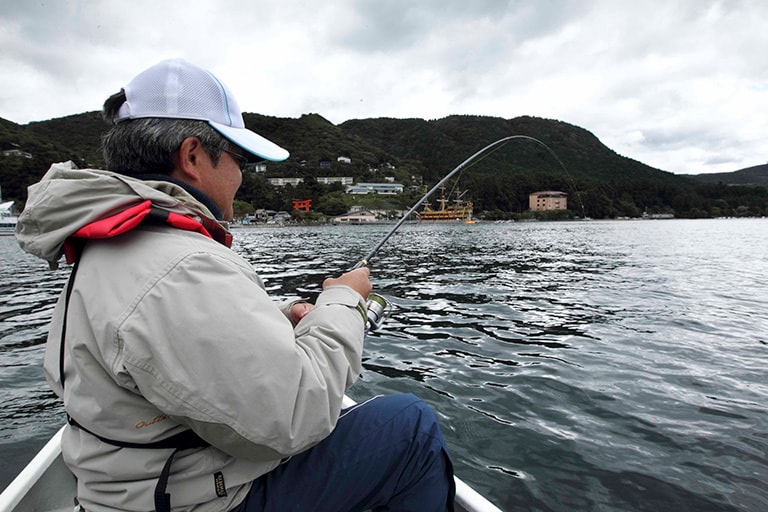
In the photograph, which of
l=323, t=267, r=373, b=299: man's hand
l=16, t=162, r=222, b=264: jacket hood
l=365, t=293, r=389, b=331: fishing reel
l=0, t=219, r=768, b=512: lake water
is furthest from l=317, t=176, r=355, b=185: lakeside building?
l=16, t=162, r=222, b=264: jacket hood

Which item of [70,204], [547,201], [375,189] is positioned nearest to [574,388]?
[70,204]

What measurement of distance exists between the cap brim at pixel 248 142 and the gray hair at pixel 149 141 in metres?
0.05

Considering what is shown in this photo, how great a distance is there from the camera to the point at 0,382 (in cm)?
480

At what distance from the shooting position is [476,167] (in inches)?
2459

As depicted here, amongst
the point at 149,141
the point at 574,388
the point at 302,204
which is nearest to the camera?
the point at 149,141

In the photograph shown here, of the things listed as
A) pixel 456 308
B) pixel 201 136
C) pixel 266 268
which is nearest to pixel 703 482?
pixel 201 136

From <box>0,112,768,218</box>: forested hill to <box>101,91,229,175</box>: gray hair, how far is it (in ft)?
153

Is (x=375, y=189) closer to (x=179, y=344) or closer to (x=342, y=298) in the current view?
(x=342, y=298)

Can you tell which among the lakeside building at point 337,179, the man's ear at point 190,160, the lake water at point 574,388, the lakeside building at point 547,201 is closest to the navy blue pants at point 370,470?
the lake water at point 574,388

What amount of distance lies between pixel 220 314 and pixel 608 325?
7.13m

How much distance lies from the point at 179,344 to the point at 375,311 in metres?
1.06

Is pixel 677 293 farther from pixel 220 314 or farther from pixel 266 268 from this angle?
pixel 266 268

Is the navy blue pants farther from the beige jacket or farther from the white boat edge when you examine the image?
the white boat edge

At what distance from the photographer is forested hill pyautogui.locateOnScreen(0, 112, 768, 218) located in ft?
231
